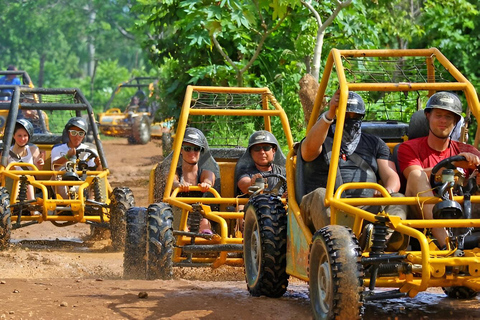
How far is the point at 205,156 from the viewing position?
939 cm

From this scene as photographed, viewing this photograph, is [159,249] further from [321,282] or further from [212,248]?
[321,282]

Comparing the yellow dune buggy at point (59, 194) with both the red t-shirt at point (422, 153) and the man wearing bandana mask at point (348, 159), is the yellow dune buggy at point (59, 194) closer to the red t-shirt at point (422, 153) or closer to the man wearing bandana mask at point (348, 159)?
the man wearing bandana mask at point (348, 159)

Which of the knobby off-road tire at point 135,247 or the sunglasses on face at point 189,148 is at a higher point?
the sunglasses on face at point 189,148

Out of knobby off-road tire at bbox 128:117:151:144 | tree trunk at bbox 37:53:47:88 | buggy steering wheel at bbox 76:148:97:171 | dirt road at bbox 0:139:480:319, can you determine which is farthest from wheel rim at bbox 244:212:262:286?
tree trunk at bbox 37:53:47:88

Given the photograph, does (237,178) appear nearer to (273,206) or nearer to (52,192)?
(273,206)

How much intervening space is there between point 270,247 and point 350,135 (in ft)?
2.97

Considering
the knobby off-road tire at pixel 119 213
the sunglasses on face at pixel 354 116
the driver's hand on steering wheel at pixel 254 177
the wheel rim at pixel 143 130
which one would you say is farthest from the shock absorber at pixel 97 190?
the wheel rim at pixel 143 130

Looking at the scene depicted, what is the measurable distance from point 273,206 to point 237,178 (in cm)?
250

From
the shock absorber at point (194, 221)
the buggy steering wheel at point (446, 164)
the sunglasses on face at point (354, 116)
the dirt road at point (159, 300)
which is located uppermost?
the sunglasses on face at point (354, 116)

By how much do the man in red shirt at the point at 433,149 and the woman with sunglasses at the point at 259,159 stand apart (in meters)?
2.57

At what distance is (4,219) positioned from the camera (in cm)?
1038

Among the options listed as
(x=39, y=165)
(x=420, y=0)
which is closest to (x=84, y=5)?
(x=420, y=0)

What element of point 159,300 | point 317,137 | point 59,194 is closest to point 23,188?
point 59,194

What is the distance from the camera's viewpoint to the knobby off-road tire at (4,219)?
408 inches
